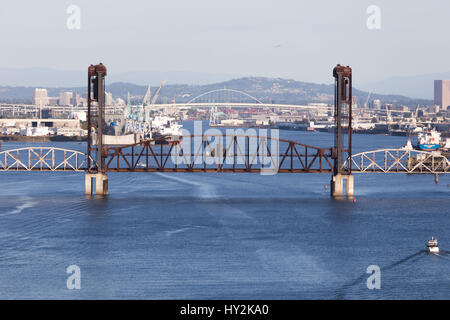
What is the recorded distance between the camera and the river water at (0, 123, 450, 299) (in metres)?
50.0

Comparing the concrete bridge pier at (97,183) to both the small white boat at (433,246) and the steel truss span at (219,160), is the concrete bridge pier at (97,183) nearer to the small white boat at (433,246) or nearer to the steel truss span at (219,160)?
the steel truss span at (219,160)

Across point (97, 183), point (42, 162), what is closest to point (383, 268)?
point (97, 183)

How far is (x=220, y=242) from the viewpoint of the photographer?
212 ft

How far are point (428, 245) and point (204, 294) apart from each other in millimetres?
19693

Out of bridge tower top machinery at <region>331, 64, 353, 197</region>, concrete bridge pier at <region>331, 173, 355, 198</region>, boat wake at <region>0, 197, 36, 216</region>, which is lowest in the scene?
boat wake at <region>0, 197, 36, 216</region>

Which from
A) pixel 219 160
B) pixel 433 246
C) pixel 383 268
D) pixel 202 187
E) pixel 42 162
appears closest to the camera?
pixel 383 268

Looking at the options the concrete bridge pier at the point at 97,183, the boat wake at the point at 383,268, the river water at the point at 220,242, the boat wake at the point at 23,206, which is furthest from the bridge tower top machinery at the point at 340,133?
the boat wake at the point at 23,206

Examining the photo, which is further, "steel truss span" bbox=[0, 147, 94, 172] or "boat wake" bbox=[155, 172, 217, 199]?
"boat wake" bbox=[155, 172, 217, 199]

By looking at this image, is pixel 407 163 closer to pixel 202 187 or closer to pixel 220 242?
pixel 202 187

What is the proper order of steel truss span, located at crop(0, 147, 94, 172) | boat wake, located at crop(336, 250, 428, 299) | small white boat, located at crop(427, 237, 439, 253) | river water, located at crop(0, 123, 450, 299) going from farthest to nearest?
steel truss span, located at crop(0, 147, 94, 172) < small white boat, located at crop(427, 237, 439, 253) < river water, located at crop(0, 123, 450, 299) < boat wake, located at crop(336, 250, 428, 299)

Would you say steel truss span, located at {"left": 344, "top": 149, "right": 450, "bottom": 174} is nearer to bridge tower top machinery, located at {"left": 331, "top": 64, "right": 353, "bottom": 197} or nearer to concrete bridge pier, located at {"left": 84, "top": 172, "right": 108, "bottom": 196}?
bridge tower top machinery, located at {"left": 331, "top": 64, "right": 353, "bottom": 197}

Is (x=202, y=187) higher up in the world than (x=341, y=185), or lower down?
lower down

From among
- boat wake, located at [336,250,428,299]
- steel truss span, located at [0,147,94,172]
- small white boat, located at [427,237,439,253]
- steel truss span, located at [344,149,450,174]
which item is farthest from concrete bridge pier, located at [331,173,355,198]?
small white boat, located at [427,237,439,253]
